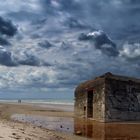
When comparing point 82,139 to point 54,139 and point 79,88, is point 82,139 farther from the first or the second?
point 79,88

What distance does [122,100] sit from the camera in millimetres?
35531

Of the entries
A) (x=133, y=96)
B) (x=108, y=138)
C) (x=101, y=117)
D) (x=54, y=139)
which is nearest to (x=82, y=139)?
(x=108, y=138)

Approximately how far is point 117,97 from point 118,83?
4.76 ft

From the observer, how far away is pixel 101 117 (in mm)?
34469

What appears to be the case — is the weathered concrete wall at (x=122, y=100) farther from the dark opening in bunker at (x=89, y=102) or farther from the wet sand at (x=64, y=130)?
the dark opening in bunker at (x=89, y=102)

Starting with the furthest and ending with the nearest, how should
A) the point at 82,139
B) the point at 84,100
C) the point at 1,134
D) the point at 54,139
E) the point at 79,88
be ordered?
the point at 79,88
the point at 84,100
the point at 82,139
the point at 54,139
the point at 1,134

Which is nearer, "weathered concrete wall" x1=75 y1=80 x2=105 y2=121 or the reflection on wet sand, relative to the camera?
the reflection on wet sand

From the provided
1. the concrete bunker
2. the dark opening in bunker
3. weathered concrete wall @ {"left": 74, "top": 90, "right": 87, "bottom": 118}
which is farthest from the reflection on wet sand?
weathered concrete wall @ {"left": 74, "top": 90, "right": 87, "bottom": 118}

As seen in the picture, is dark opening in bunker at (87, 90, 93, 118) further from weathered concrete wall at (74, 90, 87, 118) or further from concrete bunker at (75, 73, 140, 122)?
weathered concrete wall at (74, 90, 87, 118)

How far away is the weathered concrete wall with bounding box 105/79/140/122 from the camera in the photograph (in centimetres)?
3438

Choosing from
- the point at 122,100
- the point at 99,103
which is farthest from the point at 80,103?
the point at 122,100

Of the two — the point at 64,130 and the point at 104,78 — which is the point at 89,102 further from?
the point at 64,130

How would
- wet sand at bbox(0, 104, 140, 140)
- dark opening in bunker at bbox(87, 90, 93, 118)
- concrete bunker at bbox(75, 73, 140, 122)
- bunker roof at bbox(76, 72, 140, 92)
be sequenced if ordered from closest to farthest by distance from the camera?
wet sand at bbox(0, 104, 140, 140) < concrete bunker at bbox(75, 73, 140, 122) < bunker roof at bbox(76, 72, 140, 92) < dark opening in bunker at bbox(87, 90, 93, 118)

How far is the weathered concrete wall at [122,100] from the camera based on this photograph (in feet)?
113
